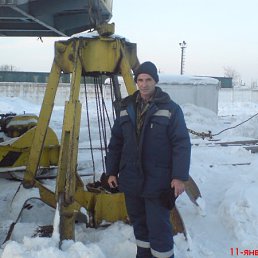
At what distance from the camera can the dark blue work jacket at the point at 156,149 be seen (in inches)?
125

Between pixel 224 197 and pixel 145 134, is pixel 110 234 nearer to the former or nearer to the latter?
pixel 145 134

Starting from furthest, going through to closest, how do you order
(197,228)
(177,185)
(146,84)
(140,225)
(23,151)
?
1. (23,151)
2. (197,228)
3. (140,225)
4. (146,84)
5. (177,185)

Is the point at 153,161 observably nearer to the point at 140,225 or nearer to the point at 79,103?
the point at 140,225

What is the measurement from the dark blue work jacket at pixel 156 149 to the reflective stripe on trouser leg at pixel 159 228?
0.43 ft

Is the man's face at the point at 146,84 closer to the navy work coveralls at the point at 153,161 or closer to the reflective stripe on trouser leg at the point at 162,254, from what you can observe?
the navy work coveralls at the point at 153,161

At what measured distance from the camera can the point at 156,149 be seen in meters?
3.24

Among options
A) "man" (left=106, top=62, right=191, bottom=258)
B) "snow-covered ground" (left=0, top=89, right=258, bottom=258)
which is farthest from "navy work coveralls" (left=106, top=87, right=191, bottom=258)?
"snow-covered ground" (left=0, top=89, right=258, bottom=258)

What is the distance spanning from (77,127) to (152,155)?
1.04 m

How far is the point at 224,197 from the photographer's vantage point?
5.45m

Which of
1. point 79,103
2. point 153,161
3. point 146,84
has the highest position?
point 146,84

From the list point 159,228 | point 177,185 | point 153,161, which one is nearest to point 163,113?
point 153,161

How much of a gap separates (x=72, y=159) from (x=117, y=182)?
570 mm

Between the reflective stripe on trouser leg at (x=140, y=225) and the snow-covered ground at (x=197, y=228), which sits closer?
the snow-covered ground at (x=197, y=228)

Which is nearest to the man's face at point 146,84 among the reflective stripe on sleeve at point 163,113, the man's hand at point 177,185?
the reflective stripe on sleeve at point 163,113
